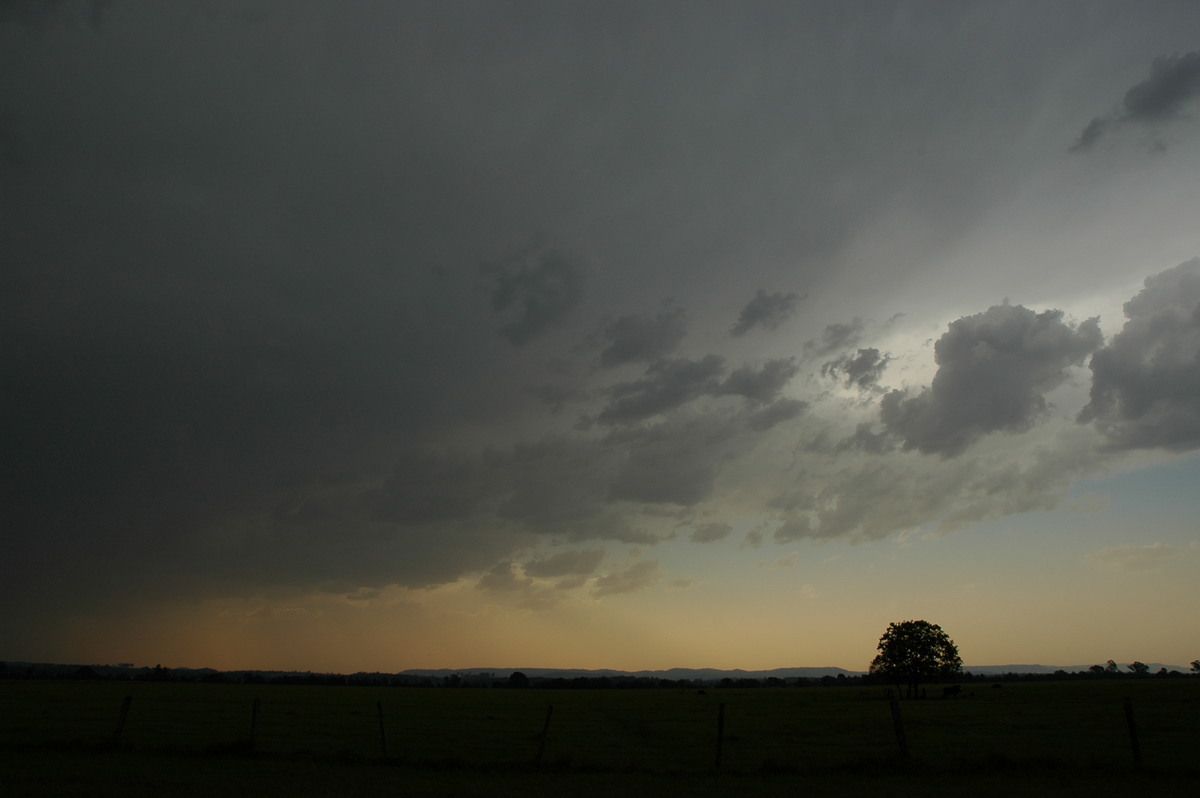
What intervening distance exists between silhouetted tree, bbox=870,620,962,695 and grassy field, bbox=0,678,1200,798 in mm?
46693

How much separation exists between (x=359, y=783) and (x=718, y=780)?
457 inches

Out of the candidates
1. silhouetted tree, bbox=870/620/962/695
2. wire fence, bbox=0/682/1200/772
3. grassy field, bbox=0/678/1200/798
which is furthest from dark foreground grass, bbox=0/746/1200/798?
silhouetted tree, bbox=870/620/962/695

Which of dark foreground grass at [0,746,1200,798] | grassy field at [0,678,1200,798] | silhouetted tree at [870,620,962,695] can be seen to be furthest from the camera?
silhouetted tree at [870,620,962,695]

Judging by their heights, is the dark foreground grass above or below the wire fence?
above

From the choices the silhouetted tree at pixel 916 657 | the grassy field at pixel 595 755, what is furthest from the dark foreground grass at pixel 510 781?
the silhouetted tree at pixel 916 657

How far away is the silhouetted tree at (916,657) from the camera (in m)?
101

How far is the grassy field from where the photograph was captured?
2180 centimetres

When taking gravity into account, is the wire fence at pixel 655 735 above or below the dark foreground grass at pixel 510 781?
below

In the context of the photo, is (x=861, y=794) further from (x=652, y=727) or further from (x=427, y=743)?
(x=652, y=727)

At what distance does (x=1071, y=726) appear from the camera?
43.5 meters

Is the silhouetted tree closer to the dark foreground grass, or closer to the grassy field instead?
the grassy field

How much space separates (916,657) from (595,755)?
280 feet

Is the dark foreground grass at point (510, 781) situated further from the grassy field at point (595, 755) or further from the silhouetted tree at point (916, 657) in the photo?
the silhouetted tree at point (916, 657)

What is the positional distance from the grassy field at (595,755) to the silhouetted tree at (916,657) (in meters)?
46.7
